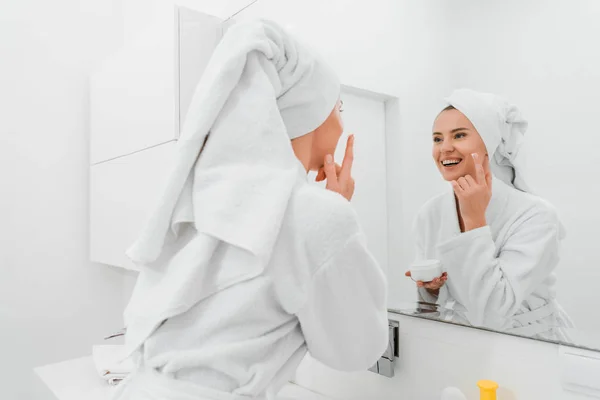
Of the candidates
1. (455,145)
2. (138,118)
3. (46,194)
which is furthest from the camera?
(46,194)

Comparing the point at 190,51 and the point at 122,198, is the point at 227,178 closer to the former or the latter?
the point at 190,51

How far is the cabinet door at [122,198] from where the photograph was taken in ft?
5.16

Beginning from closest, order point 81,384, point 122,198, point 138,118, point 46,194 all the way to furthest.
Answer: point 81,384, point 138,118, point 122,198, point 46,194

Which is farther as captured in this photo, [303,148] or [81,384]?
[81,384]

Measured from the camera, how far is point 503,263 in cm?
96

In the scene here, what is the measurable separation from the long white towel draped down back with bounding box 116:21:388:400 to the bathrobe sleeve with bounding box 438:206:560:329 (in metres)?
0.28

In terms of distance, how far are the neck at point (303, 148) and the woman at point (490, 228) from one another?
291mm

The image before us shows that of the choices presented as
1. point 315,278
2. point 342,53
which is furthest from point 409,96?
point 315,278

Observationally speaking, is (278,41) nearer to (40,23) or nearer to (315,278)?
(315,278)

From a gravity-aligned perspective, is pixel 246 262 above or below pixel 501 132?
below

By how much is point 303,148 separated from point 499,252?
17.2 inches

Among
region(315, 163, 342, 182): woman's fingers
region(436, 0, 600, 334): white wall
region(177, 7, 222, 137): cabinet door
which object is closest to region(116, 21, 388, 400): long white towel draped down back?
region(315, 163, 342, 182): woman's fingers

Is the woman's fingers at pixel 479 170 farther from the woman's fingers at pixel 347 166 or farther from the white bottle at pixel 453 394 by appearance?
the white bottle at pixel 453 394

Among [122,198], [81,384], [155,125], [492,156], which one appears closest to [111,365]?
[81,384]
